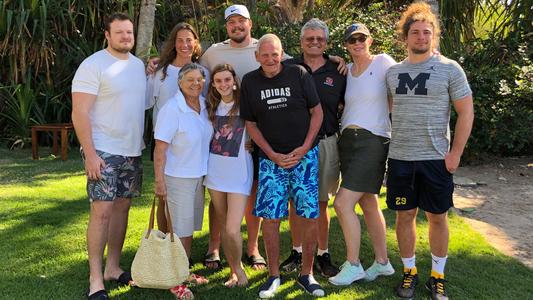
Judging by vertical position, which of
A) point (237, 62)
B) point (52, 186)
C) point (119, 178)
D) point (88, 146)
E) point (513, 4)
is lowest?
point (52, 186)

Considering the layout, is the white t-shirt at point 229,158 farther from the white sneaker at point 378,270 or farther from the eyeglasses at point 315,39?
the white sneaker at point 378,270

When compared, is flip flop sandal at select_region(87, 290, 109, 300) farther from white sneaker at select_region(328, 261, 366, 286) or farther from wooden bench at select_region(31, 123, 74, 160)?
wooden bench at select_region(31, 123, 74, 160)

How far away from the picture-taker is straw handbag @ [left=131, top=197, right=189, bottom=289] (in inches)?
130

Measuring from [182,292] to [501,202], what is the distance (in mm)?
4736

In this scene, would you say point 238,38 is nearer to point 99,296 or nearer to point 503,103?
point 99,296

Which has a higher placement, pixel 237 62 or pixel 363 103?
pixel 237 62

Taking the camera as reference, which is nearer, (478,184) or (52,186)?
(52,186)

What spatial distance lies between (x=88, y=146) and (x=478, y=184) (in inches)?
232

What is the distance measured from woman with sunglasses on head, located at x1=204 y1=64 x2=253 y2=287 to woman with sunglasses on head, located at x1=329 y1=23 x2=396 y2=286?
74 centimetres

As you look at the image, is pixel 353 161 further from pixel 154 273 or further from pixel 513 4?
pixel 513 4

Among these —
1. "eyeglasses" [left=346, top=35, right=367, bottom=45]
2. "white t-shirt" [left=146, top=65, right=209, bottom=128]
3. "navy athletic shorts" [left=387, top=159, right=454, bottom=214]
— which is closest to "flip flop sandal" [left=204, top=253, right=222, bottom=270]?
"white t-shirt" [left=146, top=65, right=209, bottom=128]

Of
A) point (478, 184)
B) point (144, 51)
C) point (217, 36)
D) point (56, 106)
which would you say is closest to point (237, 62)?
point (144, 51)

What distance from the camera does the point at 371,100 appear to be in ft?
12.2

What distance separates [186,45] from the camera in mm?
3879
